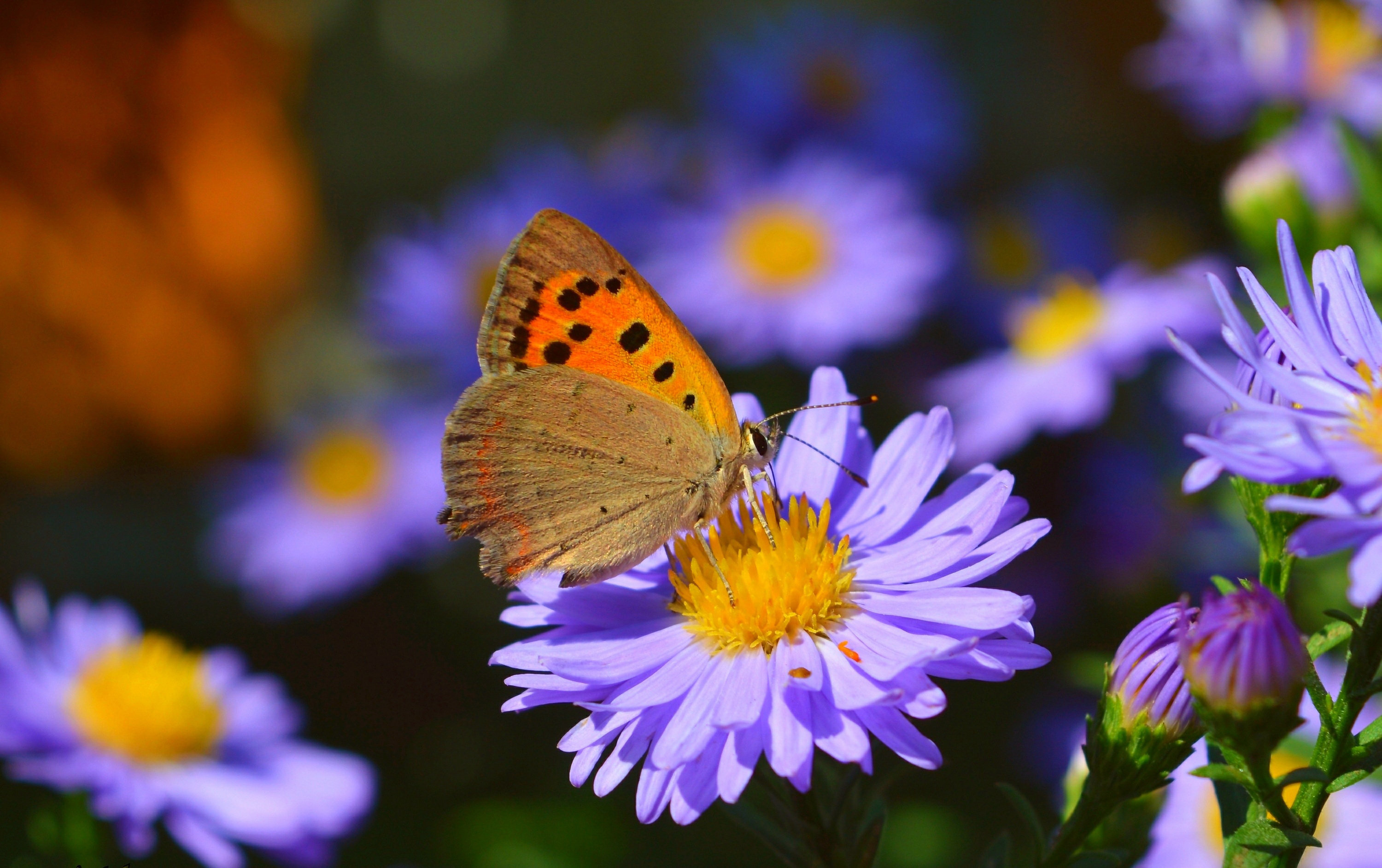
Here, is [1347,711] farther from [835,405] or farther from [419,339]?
[419,339]

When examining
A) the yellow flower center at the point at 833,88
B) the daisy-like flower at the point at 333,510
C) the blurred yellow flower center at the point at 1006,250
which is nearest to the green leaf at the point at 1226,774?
the daisy-like flower at the point at 333,510

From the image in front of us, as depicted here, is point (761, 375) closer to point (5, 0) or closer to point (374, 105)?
point (374, 105)

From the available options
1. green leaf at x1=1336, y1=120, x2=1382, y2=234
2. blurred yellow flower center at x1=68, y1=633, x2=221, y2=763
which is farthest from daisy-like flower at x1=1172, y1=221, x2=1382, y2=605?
blurred yellow flower center at x1=68, y1=633, x2=221, y2=763

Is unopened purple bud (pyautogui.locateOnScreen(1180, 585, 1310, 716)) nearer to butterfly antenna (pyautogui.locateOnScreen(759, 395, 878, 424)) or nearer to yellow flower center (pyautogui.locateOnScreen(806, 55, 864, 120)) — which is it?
butterfly antenna (pyautogui.locateOnScreen(759, 395, 878, 424))

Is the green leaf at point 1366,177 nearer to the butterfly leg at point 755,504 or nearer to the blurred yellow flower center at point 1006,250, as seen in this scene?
the butterfly leg at point 755,504

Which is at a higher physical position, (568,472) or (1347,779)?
(568,472)

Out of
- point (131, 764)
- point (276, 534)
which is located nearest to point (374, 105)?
point (276, 534)

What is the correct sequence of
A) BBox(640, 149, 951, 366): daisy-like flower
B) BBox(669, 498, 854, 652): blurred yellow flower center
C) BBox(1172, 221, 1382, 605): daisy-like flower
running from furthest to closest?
BBox(640, 149, 951, 366): daisy-like flower → BBox(669, 498, 854, 652): blurred yellow flower center → BBox(1172, 221, 1382, 605): daisy-like flower

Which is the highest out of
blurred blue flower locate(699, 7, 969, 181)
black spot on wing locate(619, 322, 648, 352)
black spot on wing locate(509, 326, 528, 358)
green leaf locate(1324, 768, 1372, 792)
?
blurred blue flower locate(699, 7, 969, 181)

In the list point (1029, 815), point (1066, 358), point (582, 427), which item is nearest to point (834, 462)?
point (582, 427)
